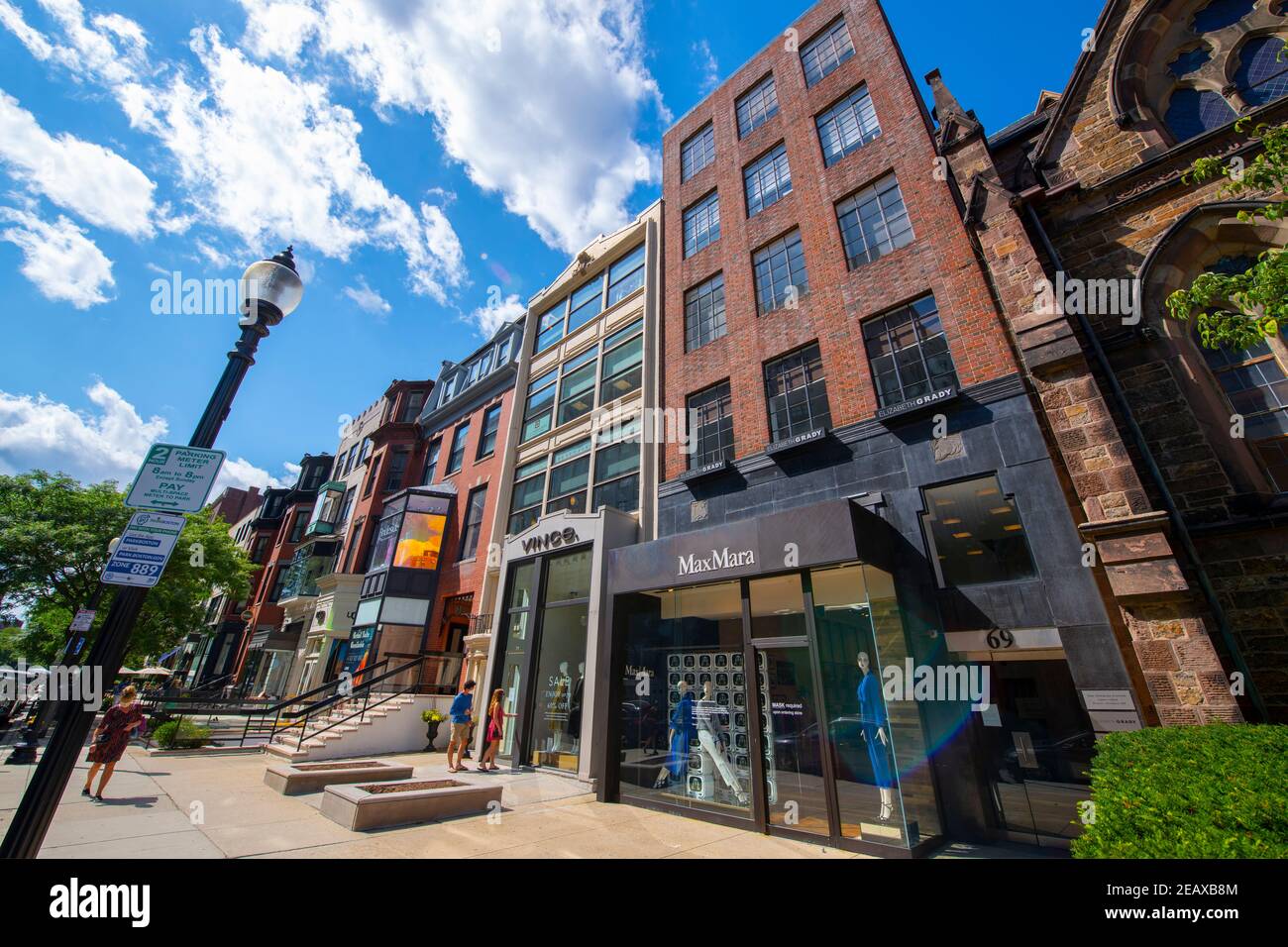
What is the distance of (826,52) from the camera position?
52.7 feet

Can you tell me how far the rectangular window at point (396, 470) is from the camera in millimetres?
28469

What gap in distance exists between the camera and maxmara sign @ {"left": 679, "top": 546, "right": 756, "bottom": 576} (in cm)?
932

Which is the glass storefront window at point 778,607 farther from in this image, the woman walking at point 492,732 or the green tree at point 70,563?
the green tree at point 70,563

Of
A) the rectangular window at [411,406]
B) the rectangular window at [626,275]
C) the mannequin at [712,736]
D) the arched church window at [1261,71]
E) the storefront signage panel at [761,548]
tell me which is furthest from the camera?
the rectangular window at [411,406]

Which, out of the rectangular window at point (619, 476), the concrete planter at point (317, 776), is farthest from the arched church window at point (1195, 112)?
the concrete planter at point (317, 776)

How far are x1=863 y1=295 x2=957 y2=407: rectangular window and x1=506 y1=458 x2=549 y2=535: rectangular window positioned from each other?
11.9 m

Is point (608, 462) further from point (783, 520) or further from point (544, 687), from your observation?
point (783, 520)

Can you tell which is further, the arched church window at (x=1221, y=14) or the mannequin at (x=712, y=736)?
the arched church window at (x=1221, y=14)

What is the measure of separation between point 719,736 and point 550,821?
3.10 m

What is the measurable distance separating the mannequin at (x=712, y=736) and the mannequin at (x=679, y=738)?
22cm

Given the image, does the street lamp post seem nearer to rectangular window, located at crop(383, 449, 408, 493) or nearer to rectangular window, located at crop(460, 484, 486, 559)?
rectangular window, located at crop(460, 484, 486, 559)

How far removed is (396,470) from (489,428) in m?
8.52

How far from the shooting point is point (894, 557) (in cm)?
895
